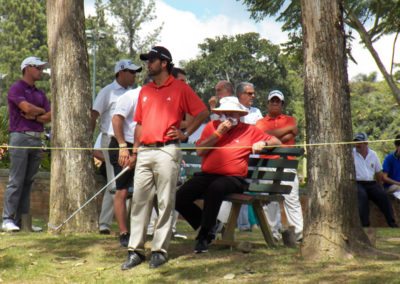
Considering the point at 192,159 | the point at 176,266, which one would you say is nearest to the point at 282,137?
the point at 192,159

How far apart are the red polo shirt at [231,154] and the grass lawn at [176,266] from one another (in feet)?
2.46

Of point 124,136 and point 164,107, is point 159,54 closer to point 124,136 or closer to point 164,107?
point 164,107

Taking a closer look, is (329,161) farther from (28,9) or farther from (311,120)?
(28,9)

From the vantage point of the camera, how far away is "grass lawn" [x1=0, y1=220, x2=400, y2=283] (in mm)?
6590

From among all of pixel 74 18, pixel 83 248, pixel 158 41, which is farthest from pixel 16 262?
pixel 158 41

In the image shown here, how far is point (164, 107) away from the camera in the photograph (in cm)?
752

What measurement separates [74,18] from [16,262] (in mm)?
3295

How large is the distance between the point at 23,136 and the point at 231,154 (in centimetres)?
299

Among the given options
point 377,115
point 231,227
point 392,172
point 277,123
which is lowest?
point 231,227

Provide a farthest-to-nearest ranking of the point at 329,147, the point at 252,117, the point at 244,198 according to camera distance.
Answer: the point at 252,117, the point at 244,198, the point at 329,147

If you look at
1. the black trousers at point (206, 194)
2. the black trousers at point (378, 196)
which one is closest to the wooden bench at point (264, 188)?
the black trousers at point (206, 194)

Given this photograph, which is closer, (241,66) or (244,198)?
(244,198)

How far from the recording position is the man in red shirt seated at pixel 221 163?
7.98m

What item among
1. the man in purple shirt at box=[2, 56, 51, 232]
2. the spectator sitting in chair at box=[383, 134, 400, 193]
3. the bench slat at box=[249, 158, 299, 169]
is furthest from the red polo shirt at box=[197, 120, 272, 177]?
the spectator sitting in chair at box=[383, 134, 400, 193]
